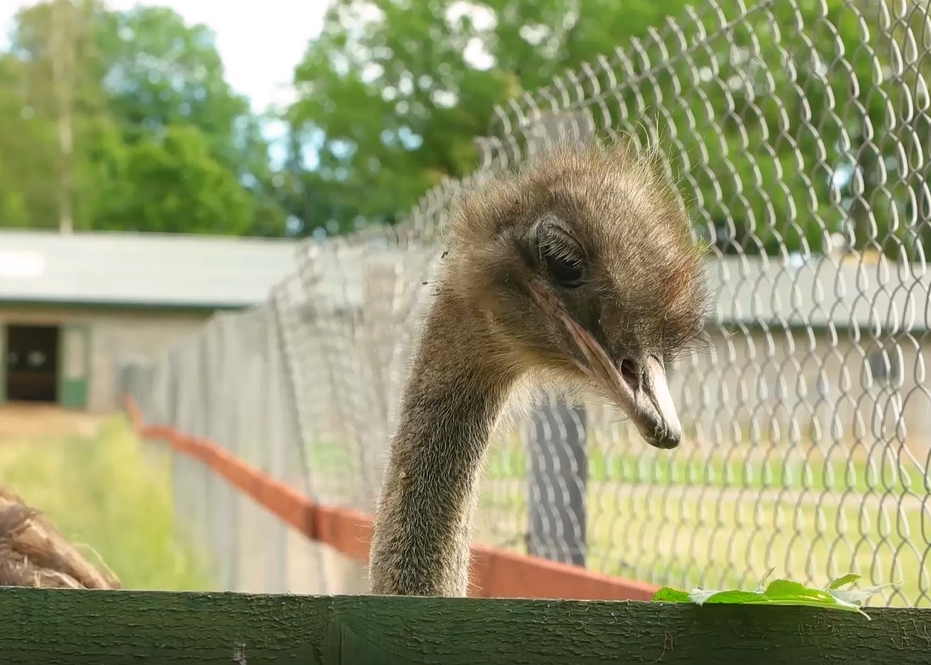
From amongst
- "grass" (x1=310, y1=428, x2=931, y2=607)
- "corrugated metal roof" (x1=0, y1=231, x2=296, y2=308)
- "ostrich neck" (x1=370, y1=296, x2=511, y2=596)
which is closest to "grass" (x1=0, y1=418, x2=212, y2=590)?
"grass" (x1=310, y1=428, x2=931, y2=607)

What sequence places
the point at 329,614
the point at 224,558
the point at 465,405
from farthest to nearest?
the point at 224,558 → the point at 465,405 → the point at 329,614

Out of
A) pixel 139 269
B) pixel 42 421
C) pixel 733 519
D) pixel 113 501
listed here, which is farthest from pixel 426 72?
pixel 733 519

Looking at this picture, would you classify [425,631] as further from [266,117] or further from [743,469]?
[266,117]

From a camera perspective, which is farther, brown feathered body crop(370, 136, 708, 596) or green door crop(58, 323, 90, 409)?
green door crop(58, 323, 90, 409)

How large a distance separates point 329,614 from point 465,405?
0.82 m

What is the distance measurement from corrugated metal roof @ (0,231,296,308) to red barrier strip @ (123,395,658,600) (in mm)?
23554

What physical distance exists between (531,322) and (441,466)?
36cm

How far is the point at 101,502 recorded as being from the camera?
42.6 feet

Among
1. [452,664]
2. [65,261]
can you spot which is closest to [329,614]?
[452,664]

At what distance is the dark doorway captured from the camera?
3806 centimetres

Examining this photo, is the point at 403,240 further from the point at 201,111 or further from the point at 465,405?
the point at 201,111

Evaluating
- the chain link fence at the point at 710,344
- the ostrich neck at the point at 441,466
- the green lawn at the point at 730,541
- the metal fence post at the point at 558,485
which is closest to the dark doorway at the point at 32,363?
the green lawn at the point at 730,541

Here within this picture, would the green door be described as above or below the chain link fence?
above

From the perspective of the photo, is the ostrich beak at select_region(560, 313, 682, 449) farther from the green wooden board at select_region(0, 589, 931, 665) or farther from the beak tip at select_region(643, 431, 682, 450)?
the green wooden board at select_region(0, 589, 931, 665)
